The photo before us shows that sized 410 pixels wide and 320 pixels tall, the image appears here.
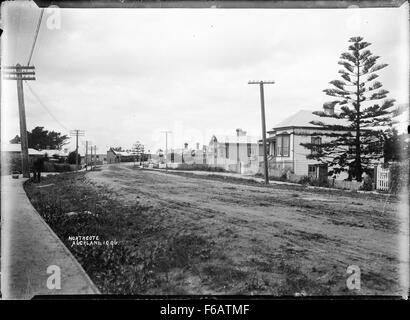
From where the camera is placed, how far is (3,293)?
310 centimetres

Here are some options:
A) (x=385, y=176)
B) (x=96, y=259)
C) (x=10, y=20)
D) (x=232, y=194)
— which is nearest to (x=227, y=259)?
(x=96, y=259)

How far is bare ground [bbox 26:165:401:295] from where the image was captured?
3043mm

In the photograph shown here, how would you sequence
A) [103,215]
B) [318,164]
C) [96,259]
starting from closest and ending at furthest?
1. [96,259]
2. [103,215]
3. [318,164]

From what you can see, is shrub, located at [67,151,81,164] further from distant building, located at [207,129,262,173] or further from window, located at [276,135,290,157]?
window, located at [276,135,290,157]

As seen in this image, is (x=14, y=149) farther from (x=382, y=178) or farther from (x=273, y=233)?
(x=382, y=178)

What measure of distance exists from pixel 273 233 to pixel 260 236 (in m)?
0.21

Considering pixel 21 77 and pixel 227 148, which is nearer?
pixel 21 77

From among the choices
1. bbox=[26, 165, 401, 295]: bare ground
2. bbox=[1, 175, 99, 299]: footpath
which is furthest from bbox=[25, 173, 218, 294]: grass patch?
bbox=[1, 175, 99, 299]: footpath

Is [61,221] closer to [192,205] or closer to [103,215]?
[103,215]

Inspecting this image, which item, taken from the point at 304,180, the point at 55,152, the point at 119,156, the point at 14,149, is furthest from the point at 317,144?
the point at 14,149

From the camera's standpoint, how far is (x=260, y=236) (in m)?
3.75

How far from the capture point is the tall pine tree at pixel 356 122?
3445 millimetres
